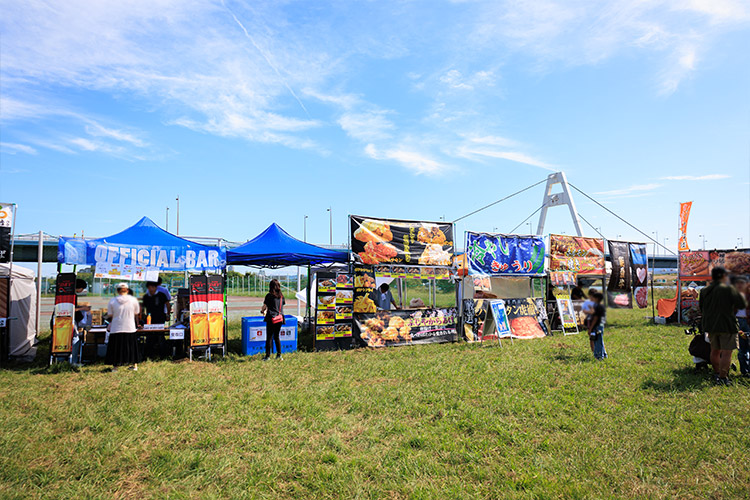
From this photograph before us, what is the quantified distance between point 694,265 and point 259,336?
13855 millimetres

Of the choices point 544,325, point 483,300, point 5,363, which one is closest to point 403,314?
point 483,300

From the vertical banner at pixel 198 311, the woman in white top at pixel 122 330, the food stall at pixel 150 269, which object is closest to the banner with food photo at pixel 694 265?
the food stall at pixel 150 269

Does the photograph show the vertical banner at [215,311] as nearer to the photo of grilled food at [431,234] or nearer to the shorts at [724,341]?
the photo of grilled food at [431,234]

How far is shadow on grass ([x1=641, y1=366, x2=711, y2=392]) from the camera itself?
272 inches

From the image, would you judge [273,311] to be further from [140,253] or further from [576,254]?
[576,254]

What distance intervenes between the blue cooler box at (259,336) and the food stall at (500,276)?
→ 503 cm

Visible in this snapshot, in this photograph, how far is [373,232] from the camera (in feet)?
39.6

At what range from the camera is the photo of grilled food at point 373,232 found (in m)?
11.9

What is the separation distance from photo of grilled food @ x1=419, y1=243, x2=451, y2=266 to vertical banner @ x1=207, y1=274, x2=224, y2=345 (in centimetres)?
562

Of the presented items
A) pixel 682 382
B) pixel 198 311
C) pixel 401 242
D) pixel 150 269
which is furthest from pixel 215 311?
pixel 682 382

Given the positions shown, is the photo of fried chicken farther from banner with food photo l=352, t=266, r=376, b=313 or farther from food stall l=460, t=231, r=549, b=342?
food stall l=460, t=231, r=549, b=342

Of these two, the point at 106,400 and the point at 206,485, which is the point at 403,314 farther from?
the point at 206,485

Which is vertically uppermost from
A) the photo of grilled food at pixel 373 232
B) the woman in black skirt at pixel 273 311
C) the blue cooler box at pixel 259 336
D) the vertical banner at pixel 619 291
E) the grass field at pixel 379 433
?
the photo of grilled food at pixel 373 232

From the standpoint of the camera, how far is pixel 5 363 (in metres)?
9.49
